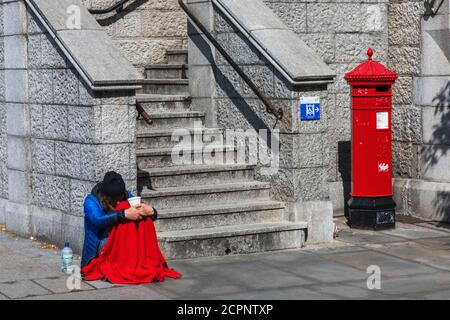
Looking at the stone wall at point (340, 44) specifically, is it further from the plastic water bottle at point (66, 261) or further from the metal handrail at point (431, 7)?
the plastic water bottle at point (66, 261)

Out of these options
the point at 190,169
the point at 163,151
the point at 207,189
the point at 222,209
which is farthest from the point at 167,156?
the point at 222,209

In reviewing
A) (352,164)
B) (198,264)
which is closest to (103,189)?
(198,264)

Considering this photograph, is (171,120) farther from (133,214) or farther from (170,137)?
(133,214)

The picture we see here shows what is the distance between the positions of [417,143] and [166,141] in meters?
3.41

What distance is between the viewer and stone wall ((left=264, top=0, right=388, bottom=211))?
1316cm

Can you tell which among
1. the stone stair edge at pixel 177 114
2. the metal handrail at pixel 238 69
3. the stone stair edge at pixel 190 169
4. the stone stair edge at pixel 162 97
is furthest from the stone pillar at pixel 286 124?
A: the stone stair edge at pixel 162 97

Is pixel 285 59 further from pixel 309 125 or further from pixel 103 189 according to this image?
pixel 103 189

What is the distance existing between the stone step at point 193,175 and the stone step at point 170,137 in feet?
1.57

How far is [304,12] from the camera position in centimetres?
1308

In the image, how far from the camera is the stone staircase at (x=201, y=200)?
10.8m

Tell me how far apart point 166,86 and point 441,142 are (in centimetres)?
361

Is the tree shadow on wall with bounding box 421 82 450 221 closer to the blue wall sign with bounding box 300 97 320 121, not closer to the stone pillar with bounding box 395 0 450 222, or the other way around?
the stone pillar with bounding box 395 0 450 222

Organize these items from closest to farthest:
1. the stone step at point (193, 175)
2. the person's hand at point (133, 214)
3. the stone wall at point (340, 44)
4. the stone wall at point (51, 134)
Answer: the person's hand at point (133, 214) → the stone wall at point (51, 134) → the stone step at point (193, 175) → the stone wall at point (340, 44)

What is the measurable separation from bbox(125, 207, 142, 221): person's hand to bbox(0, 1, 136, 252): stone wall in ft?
3.64
